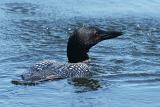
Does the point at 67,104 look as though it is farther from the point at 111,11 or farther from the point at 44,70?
the point at 111,11

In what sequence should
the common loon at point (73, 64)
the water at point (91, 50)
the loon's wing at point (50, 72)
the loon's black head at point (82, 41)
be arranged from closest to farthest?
the water at point (91, 50), the loon's wing at point (50, 72), the common loon at point (73, 64), the loon's black head at point (82, 41)

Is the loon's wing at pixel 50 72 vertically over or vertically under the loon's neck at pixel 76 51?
under

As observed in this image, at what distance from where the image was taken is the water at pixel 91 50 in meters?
9.46

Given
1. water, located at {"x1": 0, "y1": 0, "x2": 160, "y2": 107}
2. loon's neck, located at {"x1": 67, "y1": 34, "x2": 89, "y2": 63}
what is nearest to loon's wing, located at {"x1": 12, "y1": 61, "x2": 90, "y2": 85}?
water, located at {"x1": 0, "y1": 0, "x2": 160, "y2": 107}

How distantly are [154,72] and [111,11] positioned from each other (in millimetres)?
5219

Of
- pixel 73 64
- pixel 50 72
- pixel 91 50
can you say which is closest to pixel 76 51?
pixel 73 64

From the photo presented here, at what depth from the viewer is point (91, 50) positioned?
1287cm

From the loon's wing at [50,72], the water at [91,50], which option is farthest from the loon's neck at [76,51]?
the loon's wing at [50,72]

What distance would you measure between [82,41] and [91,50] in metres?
1.51

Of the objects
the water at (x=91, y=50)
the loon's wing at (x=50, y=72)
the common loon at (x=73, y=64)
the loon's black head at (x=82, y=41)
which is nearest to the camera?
the water at (x=91, y=50)

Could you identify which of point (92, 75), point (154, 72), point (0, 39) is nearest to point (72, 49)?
point (92, 75)

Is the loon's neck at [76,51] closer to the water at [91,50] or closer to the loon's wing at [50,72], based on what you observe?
the water at [91,50]

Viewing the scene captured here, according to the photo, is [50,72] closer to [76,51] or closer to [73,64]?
[73,64]

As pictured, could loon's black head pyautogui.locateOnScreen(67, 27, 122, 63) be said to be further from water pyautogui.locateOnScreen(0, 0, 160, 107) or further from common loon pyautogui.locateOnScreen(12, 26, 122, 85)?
water pyautogui.locateOnScreen(0, 0, 160, 107)
